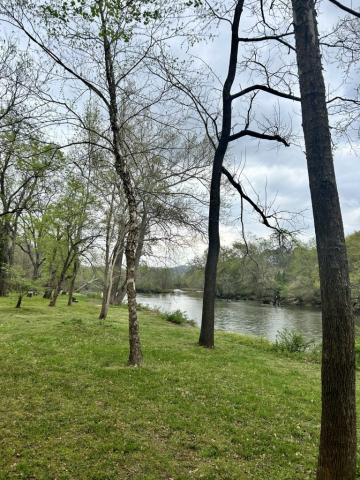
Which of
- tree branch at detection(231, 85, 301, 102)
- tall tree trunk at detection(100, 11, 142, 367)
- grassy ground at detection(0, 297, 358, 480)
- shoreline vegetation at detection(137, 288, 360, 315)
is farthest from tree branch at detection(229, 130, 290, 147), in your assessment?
shoreline vegetation at detection(137, 288, 360, 315)

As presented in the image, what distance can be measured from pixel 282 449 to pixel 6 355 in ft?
18.4

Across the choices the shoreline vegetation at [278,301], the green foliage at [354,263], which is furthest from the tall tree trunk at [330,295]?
the shoreline vegetation at [278,301]

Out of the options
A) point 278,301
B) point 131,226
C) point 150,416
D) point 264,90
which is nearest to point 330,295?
point 150,416

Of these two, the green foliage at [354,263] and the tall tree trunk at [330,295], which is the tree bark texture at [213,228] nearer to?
the tall tree trunk at [330,295]

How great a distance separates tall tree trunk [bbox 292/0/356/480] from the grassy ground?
0.78 metres

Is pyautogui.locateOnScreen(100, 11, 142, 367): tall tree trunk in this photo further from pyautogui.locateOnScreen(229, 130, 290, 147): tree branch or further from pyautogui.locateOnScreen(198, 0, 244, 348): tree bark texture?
pyautogui.locateOnScreen(229, 130, 290, 147): tree branch

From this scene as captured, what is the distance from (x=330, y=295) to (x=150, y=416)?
2977 mm

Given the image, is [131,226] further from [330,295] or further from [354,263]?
[354,263]

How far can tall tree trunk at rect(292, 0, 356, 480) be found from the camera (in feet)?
8.03

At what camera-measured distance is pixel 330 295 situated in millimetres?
2592

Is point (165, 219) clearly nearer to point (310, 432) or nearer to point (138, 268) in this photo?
point (310, 432)

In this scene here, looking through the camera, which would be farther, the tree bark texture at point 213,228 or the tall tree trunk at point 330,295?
the tree bark texture at point 213,228

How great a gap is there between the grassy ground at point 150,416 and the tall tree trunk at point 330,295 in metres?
0.78

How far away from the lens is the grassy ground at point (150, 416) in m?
2.92
